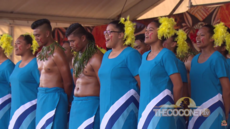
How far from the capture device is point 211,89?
3.63m

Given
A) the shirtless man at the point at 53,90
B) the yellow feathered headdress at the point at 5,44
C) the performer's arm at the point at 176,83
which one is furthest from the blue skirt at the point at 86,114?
the yellow feathered headdress at the point at 5,44

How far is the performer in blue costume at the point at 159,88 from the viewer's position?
120 inches

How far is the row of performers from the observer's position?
314 cm

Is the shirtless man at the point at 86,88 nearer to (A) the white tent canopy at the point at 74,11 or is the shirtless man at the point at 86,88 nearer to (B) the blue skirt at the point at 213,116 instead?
(B) the blue skirt at the point at 213,116

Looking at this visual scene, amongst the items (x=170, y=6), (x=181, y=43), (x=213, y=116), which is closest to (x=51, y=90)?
(x=181, y=43)

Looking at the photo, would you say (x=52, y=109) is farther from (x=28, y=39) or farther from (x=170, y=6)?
(x=170, y=6)

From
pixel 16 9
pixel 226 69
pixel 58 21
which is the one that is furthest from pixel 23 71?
pixel 58 21

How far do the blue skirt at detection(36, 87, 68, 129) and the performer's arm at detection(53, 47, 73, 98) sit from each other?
0.09 metres

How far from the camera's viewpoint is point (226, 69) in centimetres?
357

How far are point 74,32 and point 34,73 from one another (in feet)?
3.27

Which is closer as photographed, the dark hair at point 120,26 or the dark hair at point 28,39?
the dark hair at point 120,26

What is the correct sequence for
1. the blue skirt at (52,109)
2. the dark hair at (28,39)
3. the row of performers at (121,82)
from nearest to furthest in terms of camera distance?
1. the row of performers at (121,82)
2. the blue skirt at (52,109)
3. the dark hair at (28,39)

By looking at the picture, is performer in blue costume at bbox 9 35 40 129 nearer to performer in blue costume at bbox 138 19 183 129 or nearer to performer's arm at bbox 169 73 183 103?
performer in blue costume at bbox 138 19 183 129

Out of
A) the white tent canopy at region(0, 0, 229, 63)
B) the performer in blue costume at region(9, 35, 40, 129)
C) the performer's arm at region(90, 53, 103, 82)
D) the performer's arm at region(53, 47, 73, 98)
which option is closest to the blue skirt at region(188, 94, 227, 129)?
the performer's arm at region(90, 53, 103, 82)
